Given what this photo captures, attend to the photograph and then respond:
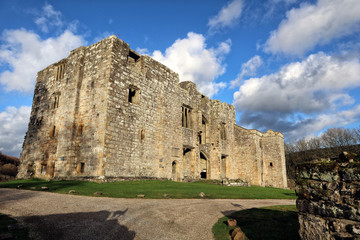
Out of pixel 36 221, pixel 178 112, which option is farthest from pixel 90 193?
pixel 178 112

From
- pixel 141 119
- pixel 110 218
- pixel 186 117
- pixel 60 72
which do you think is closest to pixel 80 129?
pixel 141 119

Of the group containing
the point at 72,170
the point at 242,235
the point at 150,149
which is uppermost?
the point at 150,149

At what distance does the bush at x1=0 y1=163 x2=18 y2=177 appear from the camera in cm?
2242

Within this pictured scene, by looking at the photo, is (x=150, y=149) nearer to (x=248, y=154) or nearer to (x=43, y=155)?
(x=43, y=155)

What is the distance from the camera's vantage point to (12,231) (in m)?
5.39

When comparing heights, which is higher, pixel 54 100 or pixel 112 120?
pixel 54 100

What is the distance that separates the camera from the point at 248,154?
98.3 ft

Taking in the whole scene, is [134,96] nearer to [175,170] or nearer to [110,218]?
[175,170]

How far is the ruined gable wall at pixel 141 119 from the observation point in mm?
16109

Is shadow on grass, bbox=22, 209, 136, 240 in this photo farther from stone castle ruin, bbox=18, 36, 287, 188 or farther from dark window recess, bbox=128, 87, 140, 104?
dark window recess, bbox=128, 87, 140, 104

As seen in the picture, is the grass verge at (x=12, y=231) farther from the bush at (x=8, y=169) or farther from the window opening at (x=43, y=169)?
the bush at (x=8, y=169)

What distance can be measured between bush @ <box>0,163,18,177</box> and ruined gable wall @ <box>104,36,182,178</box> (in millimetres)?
14151

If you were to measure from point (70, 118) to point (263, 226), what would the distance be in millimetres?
15461

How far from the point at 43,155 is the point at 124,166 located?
7756 millimetres
